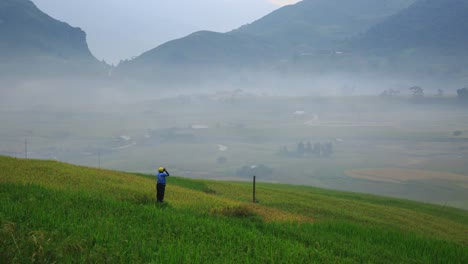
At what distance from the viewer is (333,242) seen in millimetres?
20172

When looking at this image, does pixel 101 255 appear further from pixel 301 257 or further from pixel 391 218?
pixel 391 218

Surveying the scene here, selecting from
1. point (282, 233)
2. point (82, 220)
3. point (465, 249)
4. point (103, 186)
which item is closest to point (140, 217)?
point (82, 220)

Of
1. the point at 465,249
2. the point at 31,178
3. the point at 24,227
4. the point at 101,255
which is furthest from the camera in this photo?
the point at 31,178

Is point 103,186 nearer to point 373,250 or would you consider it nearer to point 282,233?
point 282,233

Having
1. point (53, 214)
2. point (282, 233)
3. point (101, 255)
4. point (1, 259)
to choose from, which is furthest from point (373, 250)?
point (1, 259)

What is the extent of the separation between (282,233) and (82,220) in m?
9.35

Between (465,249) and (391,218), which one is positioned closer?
(465,249)

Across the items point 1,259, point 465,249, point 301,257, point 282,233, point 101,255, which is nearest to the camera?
point 1,259

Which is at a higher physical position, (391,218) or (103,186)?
(103,186)

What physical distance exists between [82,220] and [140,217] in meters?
2.94

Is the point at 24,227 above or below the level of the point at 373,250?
above

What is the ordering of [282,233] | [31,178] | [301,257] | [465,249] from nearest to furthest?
[301,257], [282,233], [465,249], [31,178]

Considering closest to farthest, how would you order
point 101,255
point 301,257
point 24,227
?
point 101,255, point 24,227, point 301,257

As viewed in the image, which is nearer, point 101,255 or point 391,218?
point 101,255
